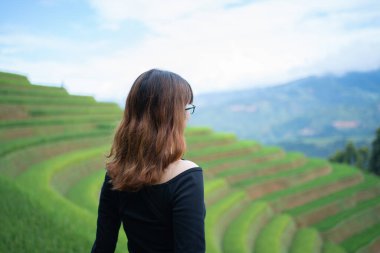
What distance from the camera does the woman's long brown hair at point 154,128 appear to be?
1.62m

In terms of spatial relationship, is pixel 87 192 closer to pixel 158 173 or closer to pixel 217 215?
pixel 217 215

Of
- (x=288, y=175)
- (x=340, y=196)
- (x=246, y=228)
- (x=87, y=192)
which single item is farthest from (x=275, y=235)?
(x=340, y=196)

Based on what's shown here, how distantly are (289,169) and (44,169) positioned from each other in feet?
46.8

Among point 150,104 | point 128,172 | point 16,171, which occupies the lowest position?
point 16,171

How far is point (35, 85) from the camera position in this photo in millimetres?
18109

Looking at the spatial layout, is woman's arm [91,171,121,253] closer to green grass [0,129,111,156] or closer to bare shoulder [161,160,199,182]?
bare shoulder [161,160,199,182]

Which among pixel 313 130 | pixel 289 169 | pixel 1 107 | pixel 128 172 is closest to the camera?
pixel 128 172

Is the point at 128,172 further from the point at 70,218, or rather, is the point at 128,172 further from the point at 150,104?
the point at 70,218

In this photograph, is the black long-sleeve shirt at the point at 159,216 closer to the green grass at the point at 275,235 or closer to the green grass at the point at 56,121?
the green grass at the point at 275,235

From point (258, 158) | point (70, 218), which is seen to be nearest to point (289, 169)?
point (258, 158)

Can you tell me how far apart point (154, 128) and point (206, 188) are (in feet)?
42.7

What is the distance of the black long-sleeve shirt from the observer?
59.2 inches

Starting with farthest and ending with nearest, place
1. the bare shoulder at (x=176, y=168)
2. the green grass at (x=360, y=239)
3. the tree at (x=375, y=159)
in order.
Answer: the tree at (x=375, y=159) → the green grass at (x=360, y=239) → the bare shoulder at (x=176, y=168)

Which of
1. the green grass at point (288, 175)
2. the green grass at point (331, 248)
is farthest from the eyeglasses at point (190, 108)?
the green grass at point (288, 175)
